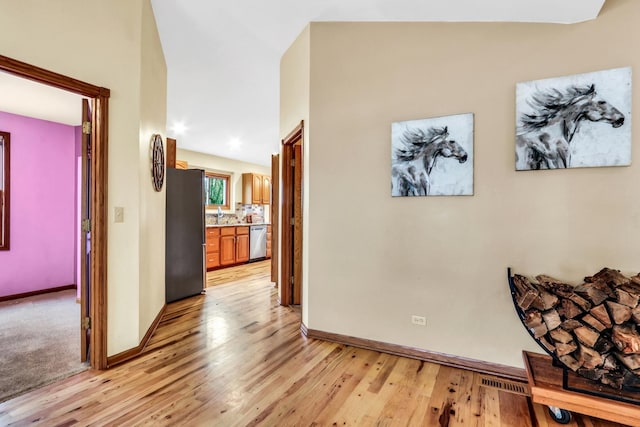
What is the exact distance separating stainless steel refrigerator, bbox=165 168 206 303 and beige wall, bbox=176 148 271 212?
2610 mm

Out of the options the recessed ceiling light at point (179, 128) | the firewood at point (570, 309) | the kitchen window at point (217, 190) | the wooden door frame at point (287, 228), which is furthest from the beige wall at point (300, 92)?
the kitchen window at point (217, 190)

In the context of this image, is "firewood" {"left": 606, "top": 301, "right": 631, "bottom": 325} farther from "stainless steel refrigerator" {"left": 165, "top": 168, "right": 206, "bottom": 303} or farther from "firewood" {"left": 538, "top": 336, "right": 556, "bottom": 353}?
"stainless steel refrigerator" {"left": 165, "top": 168, "right": 206, "bottom": 303}

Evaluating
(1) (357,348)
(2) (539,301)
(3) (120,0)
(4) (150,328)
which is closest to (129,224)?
(4) (150,328)

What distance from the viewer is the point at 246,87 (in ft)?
14.2

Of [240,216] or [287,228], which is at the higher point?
[240,216]

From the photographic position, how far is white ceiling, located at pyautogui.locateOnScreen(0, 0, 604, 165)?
219cm

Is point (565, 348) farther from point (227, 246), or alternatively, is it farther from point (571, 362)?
point (227, 246)

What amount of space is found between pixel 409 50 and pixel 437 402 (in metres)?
2.59

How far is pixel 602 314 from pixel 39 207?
20.4 feet

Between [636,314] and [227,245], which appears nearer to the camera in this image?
[636,314]

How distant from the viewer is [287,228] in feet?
12.4

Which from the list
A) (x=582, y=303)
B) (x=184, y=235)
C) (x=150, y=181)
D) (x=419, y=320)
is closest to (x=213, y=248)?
(x=184, y=235)

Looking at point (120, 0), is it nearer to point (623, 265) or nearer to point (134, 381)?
point (134, 381)

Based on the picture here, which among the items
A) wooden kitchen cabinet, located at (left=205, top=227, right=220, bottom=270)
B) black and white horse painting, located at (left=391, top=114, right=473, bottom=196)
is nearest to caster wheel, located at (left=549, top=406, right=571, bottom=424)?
black and white horse painting, located at (left=391, top=114, right=473, bottom=196)
